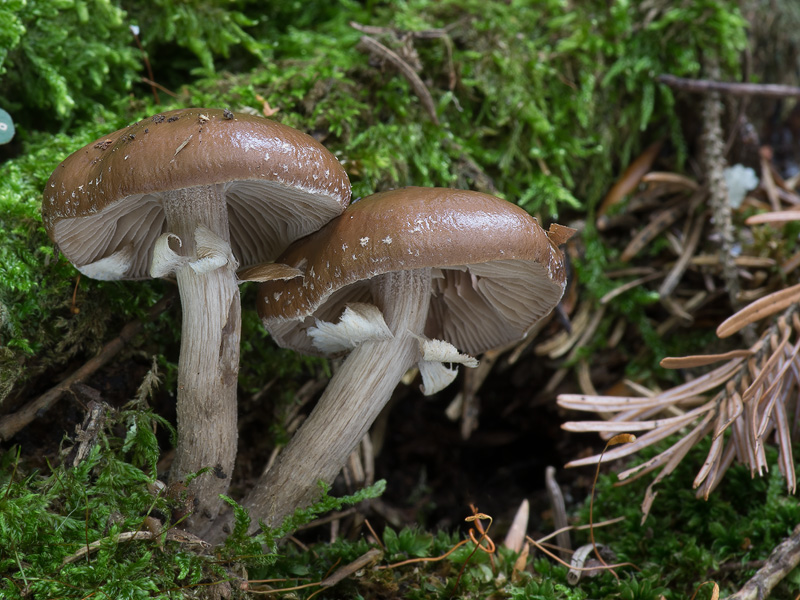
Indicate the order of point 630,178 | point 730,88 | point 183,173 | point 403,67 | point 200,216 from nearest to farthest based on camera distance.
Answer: point 183,173
point 200,216
point 403,67
point 730,88
point 630,178

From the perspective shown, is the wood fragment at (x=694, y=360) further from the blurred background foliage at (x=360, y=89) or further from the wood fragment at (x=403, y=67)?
the wood fragment at (x=403, y=67)

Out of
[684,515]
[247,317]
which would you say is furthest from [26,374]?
[684,515]

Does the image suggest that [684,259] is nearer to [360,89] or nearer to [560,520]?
[560,520]

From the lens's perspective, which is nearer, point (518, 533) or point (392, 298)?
point (392, 298)

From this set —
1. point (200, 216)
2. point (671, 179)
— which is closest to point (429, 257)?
point (200, 216)

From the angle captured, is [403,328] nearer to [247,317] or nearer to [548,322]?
[247,317]
